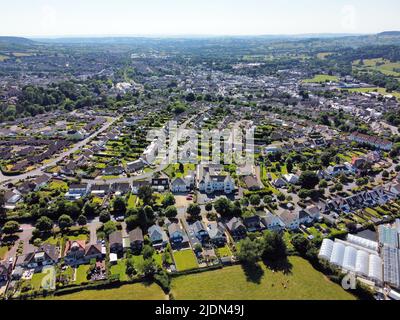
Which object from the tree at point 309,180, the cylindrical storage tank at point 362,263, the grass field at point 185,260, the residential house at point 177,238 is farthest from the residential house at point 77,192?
the cylindrical storage tank at point 362,263

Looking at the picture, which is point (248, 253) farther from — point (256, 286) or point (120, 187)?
point (120, 187)

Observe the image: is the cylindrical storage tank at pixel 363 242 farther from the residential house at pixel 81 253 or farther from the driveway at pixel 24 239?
the driveway at pixel 24 239

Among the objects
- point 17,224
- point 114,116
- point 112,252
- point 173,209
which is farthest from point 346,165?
point 114,116

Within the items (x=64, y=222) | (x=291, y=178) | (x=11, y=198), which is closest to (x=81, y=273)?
(x=64, y=222)

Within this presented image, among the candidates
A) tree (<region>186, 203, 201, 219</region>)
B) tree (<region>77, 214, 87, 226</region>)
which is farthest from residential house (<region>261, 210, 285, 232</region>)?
tree (<region>77, 214, 87, 226</region>)

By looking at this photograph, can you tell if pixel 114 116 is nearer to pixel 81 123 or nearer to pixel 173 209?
pixel 81 123

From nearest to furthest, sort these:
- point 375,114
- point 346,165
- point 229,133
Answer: point 346,165 < point 229,133 < point 375,114

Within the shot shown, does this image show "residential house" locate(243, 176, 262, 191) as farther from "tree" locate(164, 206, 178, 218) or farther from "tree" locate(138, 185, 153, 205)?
"tree" locate(138, 185, 153, 205)

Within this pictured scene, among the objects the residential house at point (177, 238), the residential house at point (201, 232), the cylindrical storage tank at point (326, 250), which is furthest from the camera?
the residential house at point (201, 232)
